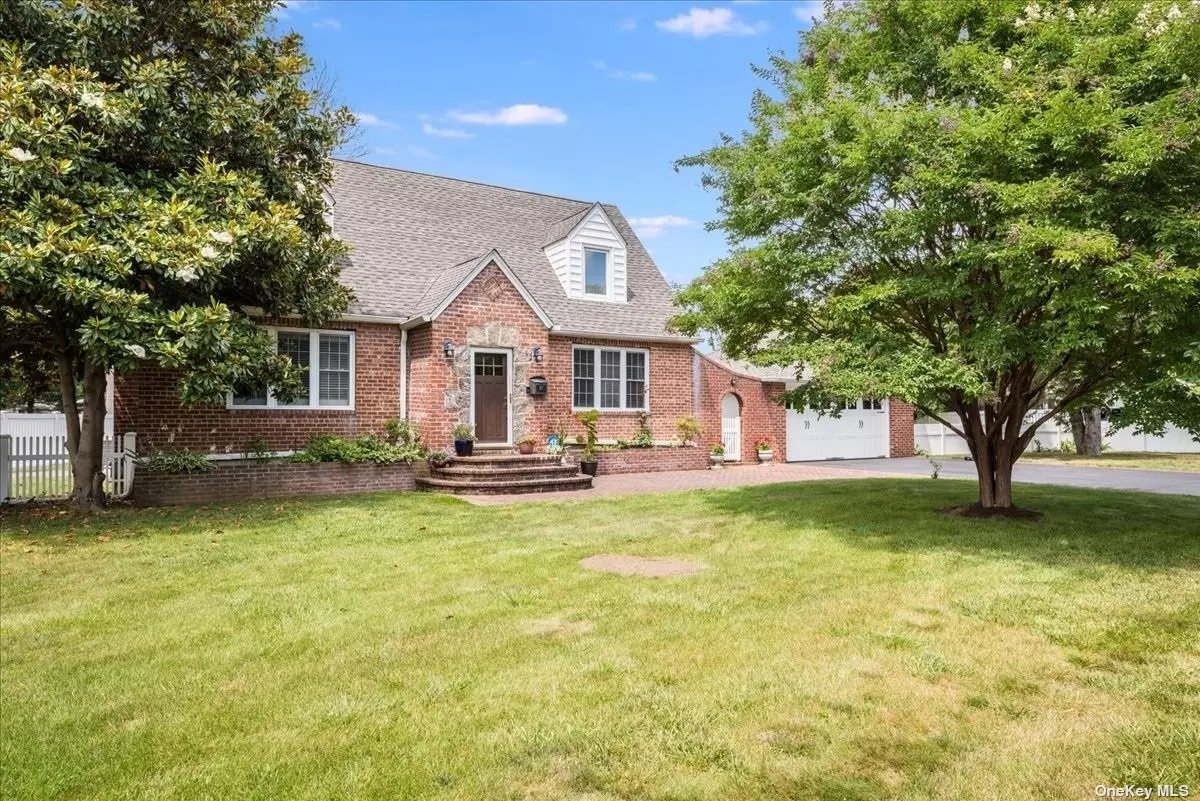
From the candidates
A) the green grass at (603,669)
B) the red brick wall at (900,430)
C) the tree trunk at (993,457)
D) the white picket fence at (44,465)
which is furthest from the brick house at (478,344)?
the tree trunk at (993,457)

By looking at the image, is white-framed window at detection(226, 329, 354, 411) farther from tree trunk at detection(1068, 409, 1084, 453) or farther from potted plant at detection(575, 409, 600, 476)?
tree trunk at detection(1068, 409, 1084, 453)

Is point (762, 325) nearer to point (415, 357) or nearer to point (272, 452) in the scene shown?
point (415, 357)

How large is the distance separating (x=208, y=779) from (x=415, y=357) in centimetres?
1350

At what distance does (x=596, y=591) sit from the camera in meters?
6.21

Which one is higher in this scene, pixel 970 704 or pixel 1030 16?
pixel 1030 16

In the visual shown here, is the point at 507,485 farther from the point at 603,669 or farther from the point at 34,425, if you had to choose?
the point at 34,425

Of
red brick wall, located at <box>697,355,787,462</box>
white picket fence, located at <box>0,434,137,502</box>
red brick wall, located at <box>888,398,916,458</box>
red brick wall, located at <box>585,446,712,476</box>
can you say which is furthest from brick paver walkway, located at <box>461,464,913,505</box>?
white picket fence, located at <box>0,434,137,502</box>

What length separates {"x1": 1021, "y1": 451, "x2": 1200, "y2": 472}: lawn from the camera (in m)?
19.8

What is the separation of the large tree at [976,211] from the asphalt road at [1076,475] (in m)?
5.73

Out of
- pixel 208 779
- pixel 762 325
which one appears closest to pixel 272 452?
pixel 762 325

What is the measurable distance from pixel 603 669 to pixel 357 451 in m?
11.5

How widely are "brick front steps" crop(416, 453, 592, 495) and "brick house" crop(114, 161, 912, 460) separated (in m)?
0.99

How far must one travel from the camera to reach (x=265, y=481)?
13.7m

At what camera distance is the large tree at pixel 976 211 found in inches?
272
